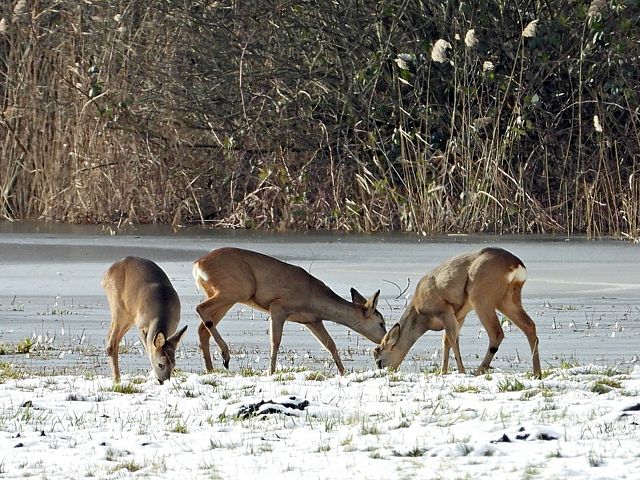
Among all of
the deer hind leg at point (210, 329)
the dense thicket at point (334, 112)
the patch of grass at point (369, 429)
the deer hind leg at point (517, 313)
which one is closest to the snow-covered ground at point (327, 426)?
the patch of grass at point (369, 429)

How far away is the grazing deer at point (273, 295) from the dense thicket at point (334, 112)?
32.6 ft

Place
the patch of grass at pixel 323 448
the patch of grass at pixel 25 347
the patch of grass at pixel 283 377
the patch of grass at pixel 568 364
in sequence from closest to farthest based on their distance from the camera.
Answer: the patch of grass at pixel 323 448 → the patch of grass at pixel 283 377 → the patch of grass at pixel 568 364 → the patch of grass at pixel 25 347

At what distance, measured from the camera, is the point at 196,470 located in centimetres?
577

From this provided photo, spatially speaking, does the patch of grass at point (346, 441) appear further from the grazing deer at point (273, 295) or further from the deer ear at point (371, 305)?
the deer ear at point (371, 305)

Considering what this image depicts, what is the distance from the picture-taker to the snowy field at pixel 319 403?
5.84 m

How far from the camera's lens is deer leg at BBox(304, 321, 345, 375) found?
32.3 ft

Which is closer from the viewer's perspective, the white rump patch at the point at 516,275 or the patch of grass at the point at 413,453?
the patch of grass at the point at 413,453

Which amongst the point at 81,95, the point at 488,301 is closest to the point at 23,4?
the point at 81,95

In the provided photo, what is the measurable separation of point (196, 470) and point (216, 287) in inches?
187

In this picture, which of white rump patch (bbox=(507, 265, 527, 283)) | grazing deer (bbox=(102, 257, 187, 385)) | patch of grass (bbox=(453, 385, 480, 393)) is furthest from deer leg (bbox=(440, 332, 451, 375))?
grazing deer (bbox=(102, 257, 187, 385))

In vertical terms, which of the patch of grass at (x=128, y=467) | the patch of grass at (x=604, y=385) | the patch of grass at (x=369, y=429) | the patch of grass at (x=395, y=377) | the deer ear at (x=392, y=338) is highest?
the deer ear at (x=392, y=338)

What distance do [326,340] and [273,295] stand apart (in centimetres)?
57

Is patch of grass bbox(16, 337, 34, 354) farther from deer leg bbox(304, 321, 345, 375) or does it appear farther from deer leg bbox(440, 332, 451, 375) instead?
deer leg bbox(440, 332, 451, 375)

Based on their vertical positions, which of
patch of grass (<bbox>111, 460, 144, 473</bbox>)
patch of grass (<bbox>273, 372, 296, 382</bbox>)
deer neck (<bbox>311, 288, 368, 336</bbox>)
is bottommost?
patch of grass (<bbox>111, 460, 144, 473</bbox>)
